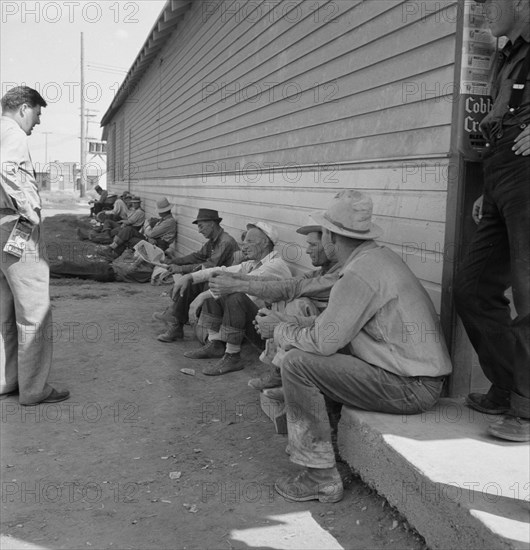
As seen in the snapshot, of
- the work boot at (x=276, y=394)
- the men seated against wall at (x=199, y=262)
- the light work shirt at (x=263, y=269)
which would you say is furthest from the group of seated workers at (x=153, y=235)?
the work boot at (x=276, y=394)

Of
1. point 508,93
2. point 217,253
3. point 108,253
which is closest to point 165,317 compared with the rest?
point 217,253

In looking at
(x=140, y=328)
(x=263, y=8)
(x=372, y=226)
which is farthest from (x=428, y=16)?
(x=140, y=328)

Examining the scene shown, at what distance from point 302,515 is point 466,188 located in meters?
1.97

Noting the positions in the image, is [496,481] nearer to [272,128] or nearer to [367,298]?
[367,298]

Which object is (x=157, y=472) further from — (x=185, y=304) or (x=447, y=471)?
(x=185, y=304)

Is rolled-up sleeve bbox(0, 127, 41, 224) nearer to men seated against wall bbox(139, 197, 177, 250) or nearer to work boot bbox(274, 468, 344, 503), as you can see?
work boot bbox(274, 468, 344, 503)

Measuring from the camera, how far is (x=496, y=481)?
253 cm

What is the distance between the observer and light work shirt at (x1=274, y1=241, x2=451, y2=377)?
3129 millimetres

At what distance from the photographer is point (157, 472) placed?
366 centimetres

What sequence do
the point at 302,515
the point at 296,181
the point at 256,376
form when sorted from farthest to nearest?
1. the point at 296,181
2. the point at 256,376
3. the point at 302,515

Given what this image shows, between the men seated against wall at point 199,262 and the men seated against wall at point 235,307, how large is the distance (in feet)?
0.89

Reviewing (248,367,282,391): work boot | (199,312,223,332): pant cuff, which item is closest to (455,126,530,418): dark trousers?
(248,367,282,391): work boot

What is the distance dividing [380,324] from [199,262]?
5.09 metres

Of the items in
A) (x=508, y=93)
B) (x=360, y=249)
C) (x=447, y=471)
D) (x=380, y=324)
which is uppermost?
(x=508, y=93)
